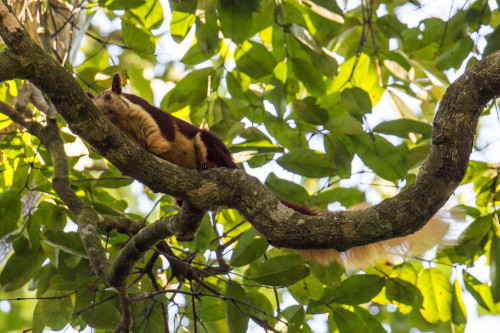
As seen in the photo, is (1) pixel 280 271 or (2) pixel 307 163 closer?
(1) pixel 280 271

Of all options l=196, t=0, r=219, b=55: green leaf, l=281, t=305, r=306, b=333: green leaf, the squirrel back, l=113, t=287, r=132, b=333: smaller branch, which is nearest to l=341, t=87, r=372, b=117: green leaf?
the squirrel back

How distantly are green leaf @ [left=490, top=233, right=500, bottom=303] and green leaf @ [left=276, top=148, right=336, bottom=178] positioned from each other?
39.5 inches

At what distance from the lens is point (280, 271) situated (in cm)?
308

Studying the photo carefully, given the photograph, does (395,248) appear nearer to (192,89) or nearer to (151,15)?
(192,89)

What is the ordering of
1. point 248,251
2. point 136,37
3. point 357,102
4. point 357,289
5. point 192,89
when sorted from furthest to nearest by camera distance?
point 136,37 → point 192,89 → point 357,102 → point 357,289 → point 248,251

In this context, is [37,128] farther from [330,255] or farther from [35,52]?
[330,255]

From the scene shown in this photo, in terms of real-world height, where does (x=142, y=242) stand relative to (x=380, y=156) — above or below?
below

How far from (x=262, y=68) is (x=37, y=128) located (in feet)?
4.77

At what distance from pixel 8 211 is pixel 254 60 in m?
1.69

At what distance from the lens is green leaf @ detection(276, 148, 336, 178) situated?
11.0 feet

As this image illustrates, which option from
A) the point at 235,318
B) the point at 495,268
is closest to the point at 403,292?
the point at 495,268

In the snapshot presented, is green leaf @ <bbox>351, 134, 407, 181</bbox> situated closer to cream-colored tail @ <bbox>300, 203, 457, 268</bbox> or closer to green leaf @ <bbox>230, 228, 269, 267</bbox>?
cream-colored tail @ <bbox>300, 203, 457, 268</bbox>

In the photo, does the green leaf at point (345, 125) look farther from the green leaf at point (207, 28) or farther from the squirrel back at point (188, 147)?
the green leaf at point (207, 28)

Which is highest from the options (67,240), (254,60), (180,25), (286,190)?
(180,25)
